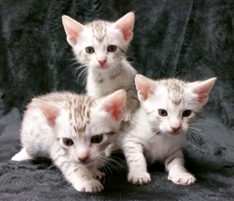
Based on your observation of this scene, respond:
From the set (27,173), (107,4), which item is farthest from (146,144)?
(107,4)

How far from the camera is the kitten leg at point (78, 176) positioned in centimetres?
137

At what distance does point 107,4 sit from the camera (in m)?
2.26

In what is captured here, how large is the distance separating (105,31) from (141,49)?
0.58 m

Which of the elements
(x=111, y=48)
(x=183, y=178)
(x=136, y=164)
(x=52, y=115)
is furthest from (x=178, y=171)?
(x=111, y=48)

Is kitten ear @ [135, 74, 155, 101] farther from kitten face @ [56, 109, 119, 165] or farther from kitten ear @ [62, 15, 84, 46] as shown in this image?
kitten ear @ [62, 15, 84, 46]

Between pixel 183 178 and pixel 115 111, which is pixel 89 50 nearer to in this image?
pixel 115 111

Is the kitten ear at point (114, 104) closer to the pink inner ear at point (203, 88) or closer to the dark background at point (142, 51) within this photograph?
the pink inner ear at point (203, 88)

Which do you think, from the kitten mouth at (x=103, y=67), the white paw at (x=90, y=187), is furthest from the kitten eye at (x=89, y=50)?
the white paw at (x=90, y=187)

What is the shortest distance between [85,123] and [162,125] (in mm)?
350

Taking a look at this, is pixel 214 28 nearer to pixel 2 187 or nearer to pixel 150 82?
pixel 150 82

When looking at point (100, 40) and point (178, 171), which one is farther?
point (100, 40)

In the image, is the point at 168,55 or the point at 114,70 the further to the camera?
the point at 168,55

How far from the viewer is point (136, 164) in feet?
4.94

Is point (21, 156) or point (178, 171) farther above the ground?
point (178, 171)
